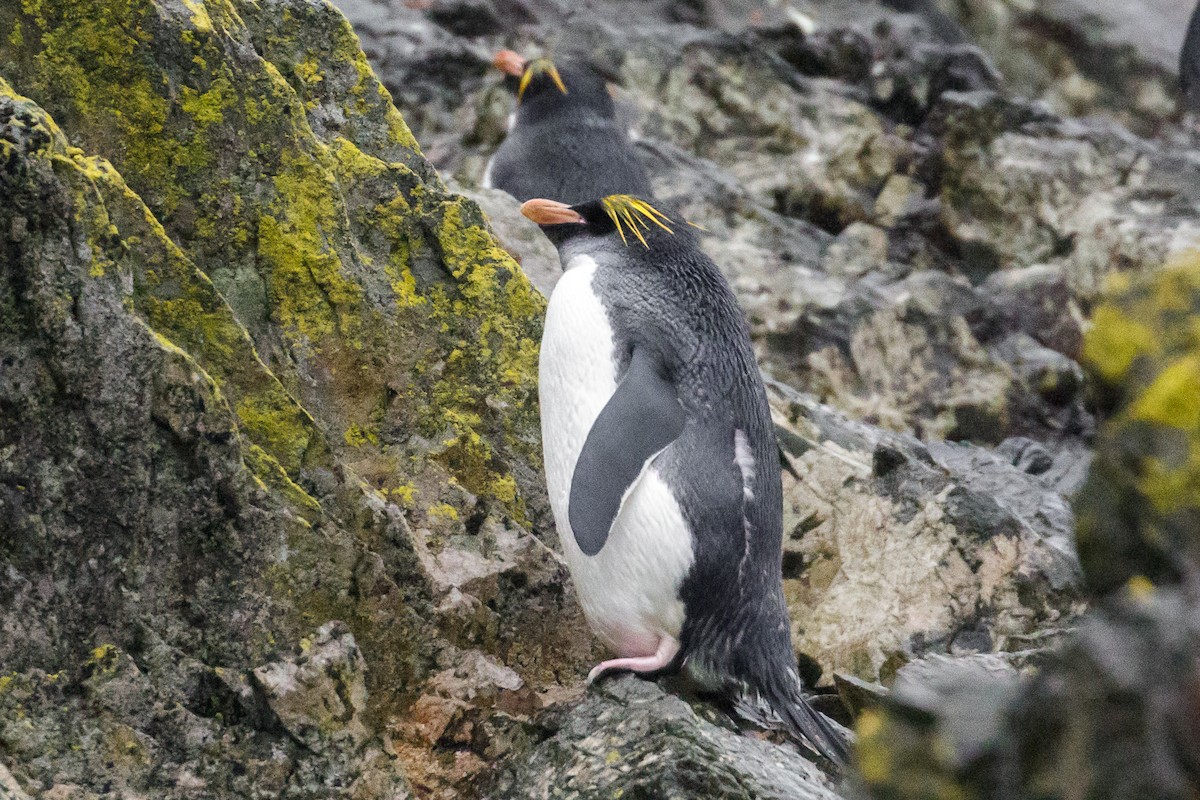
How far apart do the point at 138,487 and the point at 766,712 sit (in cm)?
176

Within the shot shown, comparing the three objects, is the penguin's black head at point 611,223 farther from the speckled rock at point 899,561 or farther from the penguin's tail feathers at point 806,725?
the penguin's tail feathers at point 806,725

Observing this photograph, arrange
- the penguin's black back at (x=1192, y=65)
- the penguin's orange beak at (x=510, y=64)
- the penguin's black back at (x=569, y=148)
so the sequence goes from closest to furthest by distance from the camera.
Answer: the penguin's black back at (x=569, y=148) → the penguin's orange beak at (x=510, y=64) → the penguin's black back at (x=1192, y=65)

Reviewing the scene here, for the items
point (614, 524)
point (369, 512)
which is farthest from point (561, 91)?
point (369, 512)

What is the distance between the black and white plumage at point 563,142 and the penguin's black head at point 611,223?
310 cm

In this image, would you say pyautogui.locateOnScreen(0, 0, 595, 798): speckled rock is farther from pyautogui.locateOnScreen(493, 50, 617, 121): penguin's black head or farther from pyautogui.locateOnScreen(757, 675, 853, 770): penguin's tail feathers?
pyautogui.locateOnScreen(493, 50, 617, 121): penguin's black head

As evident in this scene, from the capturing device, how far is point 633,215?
437cm

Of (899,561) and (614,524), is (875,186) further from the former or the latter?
(614,524)

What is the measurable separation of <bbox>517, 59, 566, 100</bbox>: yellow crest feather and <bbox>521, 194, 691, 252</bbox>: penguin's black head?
4204mm

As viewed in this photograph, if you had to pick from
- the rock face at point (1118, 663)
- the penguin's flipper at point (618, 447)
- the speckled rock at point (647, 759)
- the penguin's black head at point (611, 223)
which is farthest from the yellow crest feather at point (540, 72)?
the rock face at point (1118, 663)

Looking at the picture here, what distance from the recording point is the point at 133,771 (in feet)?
9.66

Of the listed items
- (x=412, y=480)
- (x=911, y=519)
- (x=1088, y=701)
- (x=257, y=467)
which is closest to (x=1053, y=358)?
(x=911, y=519)

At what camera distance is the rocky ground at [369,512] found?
2123 millimetres

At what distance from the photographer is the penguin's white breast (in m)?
3.68

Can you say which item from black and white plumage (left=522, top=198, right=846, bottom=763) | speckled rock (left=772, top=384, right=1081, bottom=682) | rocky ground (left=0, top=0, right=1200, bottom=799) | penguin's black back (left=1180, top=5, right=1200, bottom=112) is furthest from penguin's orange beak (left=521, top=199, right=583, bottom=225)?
penguin's black back (left=1180, top=5, right=1200, bottom=112)
